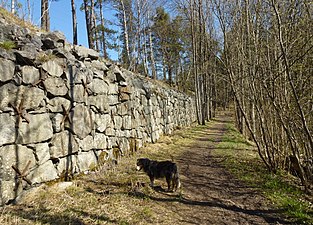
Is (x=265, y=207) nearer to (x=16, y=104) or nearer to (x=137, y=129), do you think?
(x=16, y=104)

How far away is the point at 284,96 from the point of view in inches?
240

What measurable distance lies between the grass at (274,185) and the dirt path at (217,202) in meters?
0.25

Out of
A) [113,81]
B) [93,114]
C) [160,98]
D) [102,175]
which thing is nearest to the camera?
[102,175]

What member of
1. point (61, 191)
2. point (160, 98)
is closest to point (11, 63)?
point (61, 191)

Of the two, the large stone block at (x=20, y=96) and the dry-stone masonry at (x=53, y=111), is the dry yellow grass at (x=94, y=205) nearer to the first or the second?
the dry-stone masonry at (x=53, y=111)

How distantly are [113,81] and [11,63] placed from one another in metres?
3.98

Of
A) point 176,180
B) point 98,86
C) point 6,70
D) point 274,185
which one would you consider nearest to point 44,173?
point 6,70

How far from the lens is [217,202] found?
4723mm

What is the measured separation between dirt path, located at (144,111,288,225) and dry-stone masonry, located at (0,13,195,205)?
2291mm

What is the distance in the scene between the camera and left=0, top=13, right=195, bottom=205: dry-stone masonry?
4.14 metres

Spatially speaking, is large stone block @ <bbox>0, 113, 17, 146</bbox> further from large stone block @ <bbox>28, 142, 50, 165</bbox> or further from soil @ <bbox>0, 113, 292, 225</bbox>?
soil @ <bbox>0, 113, 292, 225</bbox>

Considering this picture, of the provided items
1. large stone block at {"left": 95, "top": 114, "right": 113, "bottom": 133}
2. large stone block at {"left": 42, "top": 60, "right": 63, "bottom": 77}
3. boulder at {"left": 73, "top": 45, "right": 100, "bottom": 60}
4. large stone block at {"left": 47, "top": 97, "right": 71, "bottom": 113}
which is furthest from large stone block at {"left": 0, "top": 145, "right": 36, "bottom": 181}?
boulder at {"left": 73, "top": 45, "right": 100, "bottom": 60}

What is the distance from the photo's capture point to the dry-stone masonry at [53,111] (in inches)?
163

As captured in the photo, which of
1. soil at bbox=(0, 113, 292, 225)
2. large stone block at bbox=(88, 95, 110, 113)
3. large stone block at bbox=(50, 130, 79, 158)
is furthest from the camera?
large stone block at bbox=(88, 95, 110, 113)
